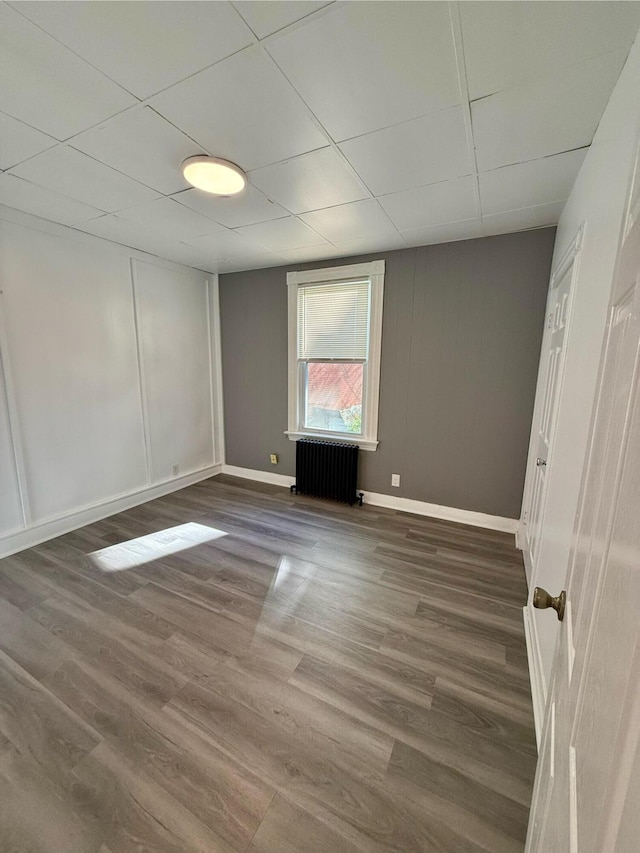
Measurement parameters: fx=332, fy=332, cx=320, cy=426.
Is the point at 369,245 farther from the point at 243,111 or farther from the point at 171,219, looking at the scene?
the point at 243,111

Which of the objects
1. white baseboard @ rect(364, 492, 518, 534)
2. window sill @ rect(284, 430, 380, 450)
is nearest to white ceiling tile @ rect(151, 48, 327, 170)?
window sill @ rect(284, 430, 380, 450)

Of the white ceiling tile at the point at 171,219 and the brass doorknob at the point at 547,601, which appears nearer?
the brass doorknob at the point at 547,601

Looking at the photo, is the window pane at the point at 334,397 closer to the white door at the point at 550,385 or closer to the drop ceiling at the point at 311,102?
the drop ceiling at the point at 311,102

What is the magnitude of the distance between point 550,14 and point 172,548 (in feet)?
11.1

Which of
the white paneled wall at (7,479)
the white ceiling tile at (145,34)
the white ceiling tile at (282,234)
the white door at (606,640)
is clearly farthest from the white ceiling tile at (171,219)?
the white door at (606,640)

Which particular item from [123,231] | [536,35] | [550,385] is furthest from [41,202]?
[550,385]

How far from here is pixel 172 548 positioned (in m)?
2.68

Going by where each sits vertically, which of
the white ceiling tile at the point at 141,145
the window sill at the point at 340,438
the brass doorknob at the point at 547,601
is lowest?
the window sill at the point at 340,438

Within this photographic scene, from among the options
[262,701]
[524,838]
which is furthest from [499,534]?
[262,701]

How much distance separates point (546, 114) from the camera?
56.4 inches

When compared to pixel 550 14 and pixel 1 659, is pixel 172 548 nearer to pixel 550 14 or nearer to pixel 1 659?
pixel 1 659

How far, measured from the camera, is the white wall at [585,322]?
1.13 meters

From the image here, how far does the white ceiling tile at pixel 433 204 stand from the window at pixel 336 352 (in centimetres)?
71

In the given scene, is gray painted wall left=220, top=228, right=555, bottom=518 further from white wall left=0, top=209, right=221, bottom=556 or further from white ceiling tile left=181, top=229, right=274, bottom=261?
white wall left=0, top=209, right=221, bottom=556
